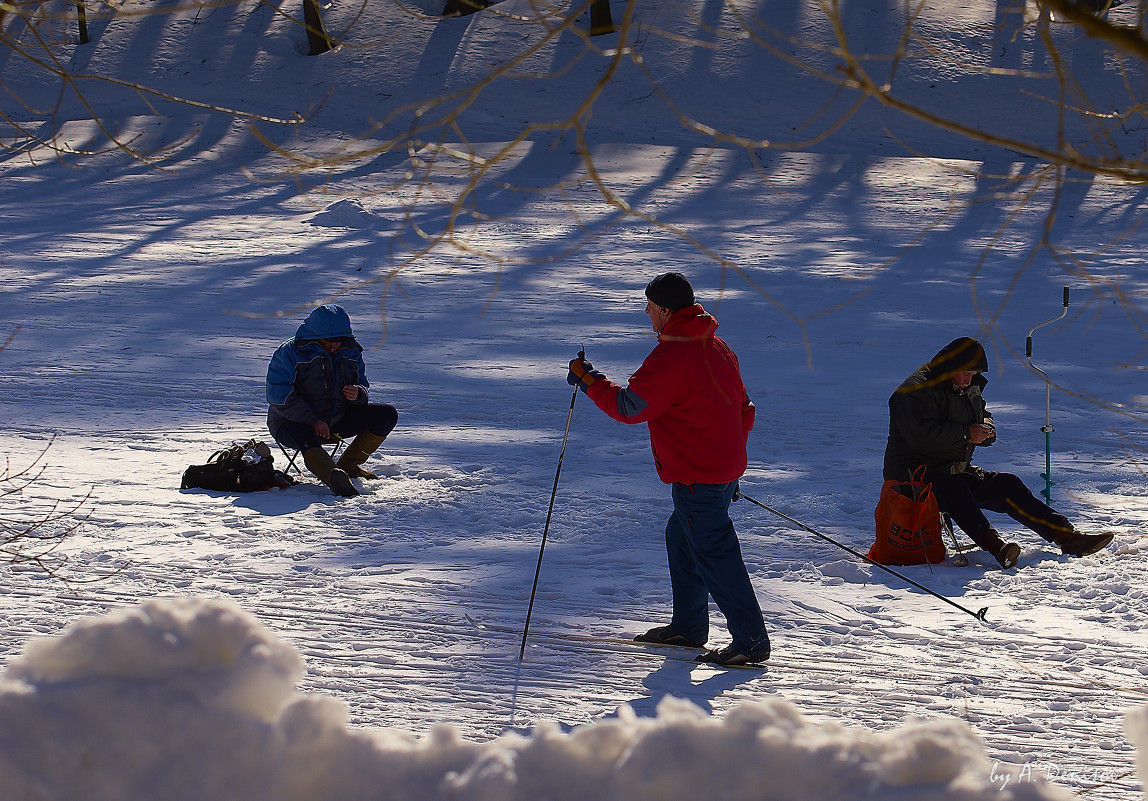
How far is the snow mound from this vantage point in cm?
1695

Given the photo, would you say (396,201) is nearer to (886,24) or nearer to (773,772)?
(886,24)

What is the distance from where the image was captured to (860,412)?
934cm

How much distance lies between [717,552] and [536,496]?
2777mm

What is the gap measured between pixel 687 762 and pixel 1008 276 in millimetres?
13491

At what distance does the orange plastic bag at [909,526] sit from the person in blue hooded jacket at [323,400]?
3.56 metres

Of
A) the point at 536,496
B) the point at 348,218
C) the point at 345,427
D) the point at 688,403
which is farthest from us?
the point at 348,218

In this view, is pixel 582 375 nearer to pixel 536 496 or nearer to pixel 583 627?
pixel 583 627

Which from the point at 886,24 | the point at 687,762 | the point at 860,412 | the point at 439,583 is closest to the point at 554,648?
the point at 439,583

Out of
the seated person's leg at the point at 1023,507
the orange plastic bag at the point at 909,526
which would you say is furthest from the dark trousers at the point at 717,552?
the seated person's leg at the point at 1023,507

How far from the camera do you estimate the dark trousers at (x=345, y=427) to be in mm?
7688

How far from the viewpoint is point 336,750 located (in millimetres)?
1838

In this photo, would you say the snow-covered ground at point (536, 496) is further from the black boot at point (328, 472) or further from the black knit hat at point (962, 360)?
the black knit hat at point (962, 360)

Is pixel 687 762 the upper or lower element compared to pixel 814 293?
upper

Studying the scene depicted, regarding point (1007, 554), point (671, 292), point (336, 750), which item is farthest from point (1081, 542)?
point (336, 750)
